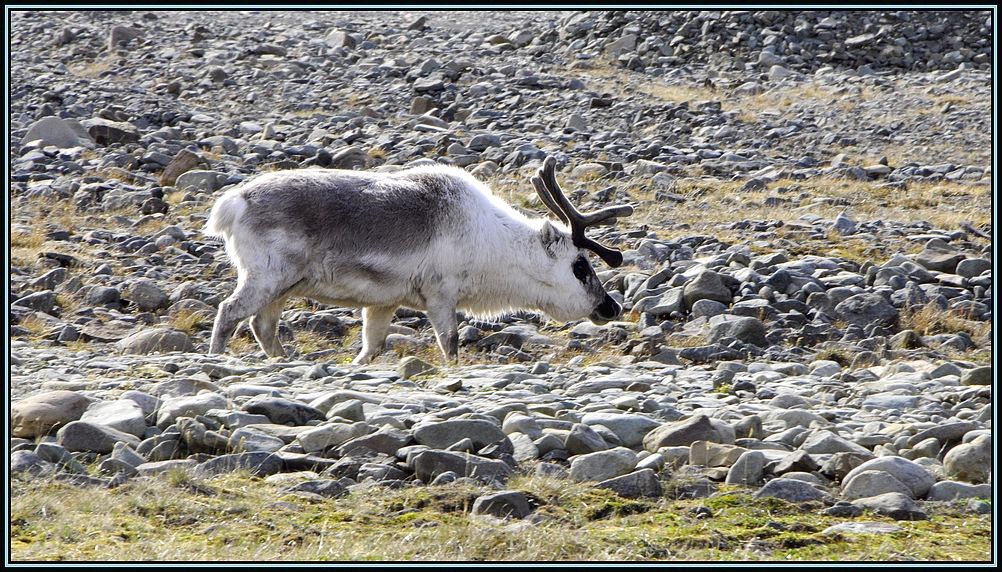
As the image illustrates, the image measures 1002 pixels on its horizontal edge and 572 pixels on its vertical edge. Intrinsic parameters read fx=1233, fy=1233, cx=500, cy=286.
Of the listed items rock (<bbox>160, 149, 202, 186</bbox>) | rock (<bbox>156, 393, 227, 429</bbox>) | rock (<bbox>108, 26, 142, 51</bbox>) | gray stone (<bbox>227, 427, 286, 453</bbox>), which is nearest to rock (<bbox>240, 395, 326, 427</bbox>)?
rock (<bbox>156, 393, 227, 429</bbox>)

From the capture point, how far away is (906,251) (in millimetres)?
14547

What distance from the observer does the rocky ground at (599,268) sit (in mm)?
5887

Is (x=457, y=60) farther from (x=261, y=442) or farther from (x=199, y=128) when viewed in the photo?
(x=261, y=442)

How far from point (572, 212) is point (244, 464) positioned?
5942mm

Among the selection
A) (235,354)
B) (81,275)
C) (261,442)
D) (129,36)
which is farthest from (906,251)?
(129,36)

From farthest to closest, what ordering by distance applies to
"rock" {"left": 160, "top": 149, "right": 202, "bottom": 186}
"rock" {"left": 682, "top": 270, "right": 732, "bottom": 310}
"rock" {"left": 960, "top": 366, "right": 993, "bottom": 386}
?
"rock" {"left": 160, "top": 149, "right": 202, "bottom": 186} < "rock" {"left": 682, "top": 270, "right": 732, "bottom": 310} < "rock" {"left": 960, "top": 366, "right": 993, "bottom": 386}

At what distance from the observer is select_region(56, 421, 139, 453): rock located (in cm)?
579

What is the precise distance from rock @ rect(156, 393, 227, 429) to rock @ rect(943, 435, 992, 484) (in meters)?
3.69

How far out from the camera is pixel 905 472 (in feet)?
18.1

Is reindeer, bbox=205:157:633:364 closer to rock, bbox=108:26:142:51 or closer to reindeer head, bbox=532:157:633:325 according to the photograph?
reindeer head, bbox=532:157:633:325

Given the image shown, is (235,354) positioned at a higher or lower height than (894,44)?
lower

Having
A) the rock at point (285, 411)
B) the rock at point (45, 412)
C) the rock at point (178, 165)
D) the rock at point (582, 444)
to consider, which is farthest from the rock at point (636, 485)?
the rock at point (178, 165)

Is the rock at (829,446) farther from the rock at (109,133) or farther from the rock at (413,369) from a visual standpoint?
the rock at (109,133)

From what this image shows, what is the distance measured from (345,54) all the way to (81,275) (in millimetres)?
17320
